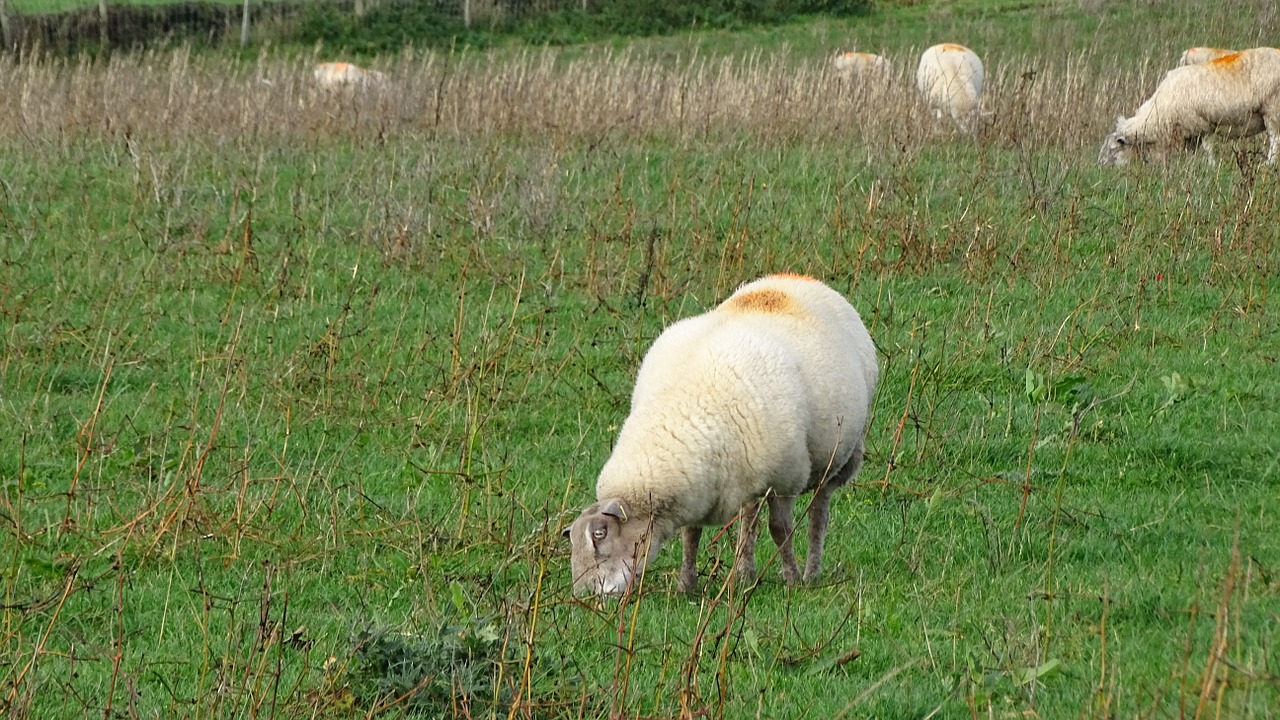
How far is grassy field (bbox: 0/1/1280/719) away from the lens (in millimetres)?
4160

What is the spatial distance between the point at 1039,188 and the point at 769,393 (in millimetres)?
6701

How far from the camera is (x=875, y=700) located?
403 centimetres

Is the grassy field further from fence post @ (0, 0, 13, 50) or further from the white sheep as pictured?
fence post @ (0, 0, 13, 50)

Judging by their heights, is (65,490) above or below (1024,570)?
below

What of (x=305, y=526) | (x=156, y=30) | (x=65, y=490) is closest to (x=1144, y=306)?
(x=305, y=526)

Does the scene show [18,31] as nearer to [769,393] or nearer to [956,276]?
[956,276]

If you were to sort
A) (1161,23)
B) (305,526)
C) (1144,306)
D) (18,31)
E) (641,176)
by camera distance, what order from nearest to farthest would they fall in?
(305,526) < (1144,306) < (641,176) < (1161,23) < (18,31)

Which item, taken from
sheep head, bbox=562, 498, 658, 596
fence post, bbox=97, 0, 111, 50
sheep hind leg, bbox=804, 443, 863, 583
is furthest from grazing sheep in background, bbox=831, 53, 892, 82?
fence post, bbox=97, 0, 111, 50

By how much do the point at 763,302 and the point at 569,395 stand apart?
2.37 m

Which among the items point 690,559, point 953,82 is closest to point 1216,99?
point 953,82

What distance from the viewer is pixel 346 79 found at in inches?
743

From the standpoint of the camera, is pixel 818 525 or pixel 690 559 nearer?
pixel 690 559

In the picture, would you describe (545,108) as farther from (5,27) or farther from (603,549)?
(5,27)

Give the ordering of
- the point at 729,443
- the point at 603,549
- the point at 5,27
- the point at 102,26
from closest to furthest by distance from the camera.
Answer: the point at 603,549
the point at 729,443
the point at 5,27
the point at 102,26
